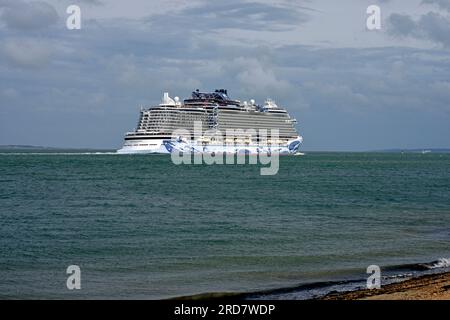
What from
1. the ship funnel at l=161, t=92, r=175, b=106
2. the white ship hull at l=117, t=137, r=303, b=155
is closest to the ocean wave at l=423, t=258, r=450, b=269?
the white ship hull at l=117, t=137, r=303, b=155

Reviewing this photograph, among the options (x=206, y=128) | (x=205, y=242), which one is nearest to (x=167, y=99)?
(x=206, y=128)

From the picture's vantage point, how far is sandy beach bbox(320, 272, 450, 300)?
10750 millimetres

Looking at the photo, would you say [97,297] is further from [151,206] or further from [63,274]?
[151,206]

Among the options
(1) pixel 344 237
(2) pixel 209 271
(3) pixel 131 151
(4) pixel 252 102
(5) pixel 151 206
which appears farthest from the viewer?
(4) pixel 252 102

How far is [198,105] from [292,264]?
86039 millimetres

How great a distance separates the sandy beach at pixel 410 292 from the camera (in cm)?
1075

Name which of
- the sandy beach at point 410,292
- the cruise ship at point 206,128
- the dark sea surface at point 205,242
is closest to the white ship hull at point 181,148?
the cruise ship at point 206,128

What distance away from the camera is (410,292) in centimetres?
1125

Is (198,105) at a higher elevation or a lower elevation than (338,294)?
higher

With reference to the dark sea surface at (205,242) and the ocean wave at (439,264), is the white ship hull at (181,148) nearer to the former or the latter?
the dark sea surface at (205,242)

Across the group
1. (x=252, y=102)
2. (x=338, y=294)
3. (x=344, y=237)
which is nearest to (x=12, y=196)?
(x=344, y=237)

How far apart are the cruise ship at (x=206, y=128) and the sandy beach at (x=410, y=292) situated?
80.7 metres

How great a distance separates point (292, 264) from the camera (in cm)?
1562

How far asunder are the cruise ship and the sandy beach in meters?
80.7
